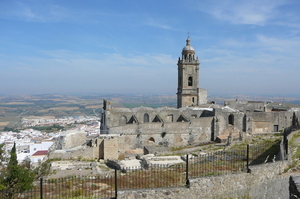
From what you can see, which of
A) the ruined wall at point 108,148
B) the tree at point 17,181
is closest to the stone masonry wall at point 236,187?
the tree at point 17,181

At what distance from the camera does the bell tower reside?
1508 inches

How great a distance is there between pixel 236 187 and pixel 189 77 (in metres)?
29.8

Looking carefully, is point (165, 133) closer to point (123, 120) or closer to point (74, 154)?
point (123, 120)

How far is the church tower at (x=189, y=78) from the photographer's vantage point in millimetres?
38312

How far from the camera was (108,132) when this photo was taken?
995 inches

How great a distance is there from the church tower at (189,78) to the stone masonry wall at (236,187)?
2832 cm

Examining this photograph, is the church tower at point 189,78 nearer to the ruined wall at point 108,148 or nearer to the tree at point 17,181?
the ruined wall at point 108,148

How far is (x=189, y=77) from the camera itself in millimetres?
38750

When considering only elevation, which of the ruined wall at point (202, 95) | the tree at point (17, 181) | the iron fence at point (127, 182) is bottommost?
the iron fence at point (127, 182)

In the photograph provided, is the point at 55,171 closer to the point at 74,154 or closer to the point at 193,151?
the point at 74,154

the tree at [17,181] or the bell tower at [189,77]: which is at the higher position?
the bell tower at [189,77]

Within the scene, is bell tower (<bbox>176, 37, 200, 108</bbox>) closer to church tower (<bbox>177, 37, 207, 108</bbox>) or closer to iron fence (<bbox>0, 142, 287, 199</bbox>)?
church tower (<bbox>177, 37, 207, 108</bbox>)

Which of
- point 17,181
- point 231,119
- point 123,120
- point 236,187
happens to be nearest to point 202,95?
point 231,119

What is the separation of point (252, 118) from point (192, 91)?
10.9m
